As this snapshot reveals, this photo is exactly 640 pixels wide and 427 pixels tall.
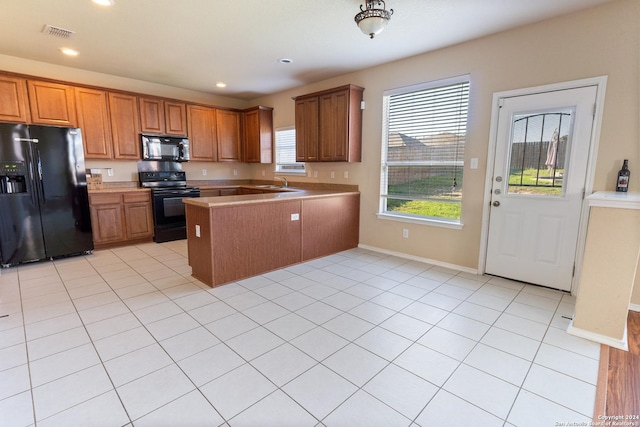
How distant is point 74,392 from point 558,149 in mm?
4230

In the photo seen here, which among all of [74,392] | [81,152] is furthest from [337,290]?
[81,152]

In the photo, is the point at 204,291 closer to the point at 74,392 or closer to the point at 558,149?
the point at 74,392

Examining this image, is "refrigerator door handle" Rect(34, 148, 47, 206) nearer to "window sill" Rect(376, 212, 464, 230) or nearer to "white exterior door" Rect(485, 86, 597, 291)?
"window sill" Rect(376, 212, 464, 230)

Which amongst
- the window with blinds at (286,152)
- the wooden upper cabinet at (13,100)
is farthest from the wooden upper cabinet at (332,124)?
the wooden upper cabinet at (13,100)

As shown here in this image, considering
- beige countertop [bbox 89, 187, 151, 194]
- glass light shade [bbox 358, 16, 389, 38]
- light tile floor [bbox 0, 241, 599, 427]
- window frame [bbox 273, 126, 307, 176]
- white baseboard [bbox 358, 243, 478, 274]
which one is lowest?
light tile floor [bbox 0, 241, 599, 427]

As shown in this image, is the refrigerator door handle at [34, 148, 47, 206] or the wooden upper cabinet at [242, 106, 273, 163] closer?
the refrigerator door handle at [34, 148, 47, 206]

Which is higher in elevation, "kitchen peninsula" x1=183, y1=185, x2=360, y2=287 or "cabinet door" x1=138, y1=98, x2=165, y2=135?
"cabinet door" x1=138, y1=98, x2=165, y2=135

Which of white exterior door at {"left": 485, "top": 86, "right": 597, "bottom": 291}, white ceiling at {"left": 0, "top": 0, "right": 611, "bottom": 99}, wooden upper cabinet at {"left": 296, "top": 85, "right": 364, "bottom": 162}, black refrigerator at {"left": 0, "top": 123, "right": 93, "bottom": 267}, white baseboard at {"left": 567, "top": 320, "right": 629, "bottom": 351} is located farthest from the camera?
wooden upper cabinet at {"left": 296, "top": 85, "right": 364, "bottom": 162}

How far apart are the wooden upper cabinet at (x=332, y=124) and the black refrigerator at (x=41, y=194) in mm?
3114

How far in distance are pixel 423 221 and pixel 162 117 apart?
14.9ft

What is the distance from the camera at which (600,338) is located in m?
2.21

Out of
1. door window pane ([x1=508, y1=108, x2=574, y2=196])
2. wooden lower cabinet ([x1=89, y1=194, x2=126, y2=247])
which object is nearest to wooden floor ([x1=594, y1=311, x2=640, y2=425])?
door window pane ([x1=508, y1=108, x2=574, y2=196])

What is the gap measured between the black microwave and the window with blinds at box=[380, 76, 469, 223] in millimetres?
3543

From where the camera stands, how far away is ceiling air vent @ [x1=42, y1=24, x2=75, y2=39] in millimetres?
3102
